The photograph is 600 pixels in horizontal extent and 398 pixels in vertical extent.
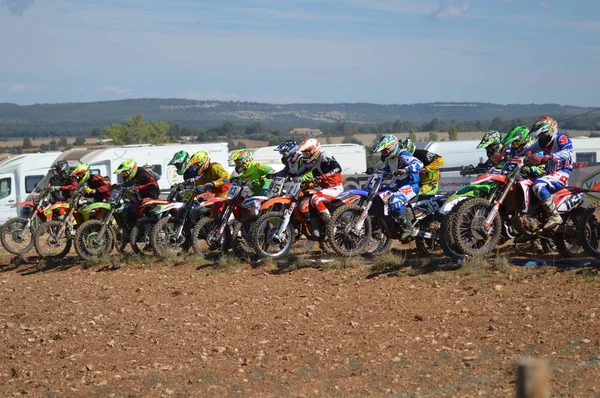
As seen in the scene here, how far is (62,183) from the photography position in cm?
1580

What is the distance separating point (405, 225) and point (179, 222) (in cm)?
401

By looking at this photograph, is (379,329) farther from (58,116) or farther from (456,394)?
(58,116)

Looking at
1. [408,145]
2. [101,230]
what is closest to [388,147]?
[408,145]

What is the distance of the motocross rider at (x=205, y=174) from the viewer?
13.9m

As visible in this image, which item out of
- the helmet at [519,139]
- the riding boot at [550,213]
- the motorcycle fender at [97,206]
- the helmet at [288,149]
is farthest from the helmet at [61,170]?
the riding boot at [550,213]

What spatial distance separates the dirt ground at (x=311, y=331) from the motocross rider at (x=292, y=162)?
1463mm

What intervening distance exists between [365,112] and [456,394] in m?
173

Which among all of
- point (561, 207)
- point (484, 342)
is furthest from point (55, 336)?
point (561, 207)

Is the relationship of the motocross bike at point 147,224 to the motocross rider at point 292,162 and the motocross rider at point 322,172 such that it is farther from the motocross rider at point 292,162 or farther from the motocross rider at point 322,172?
the motocross rider at point 322,172

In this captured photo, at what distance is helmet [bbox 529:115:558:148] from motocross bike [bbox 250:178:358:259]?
102 inches

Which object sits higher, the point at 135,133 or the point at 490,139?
the point at 490,139

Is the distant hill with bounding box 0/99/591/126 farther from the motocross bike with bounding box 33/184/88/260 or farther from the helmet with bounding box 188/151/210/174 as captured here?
the helmet with bounding box 188/151/210/174

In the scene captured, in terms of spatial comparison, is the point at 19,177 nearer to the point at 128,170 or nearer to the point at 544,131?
the point at 128,170

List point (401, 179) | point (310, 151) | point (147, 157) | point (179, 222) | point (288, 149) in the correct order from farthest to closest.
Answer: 1. point (147, 157)
2. point (179, 222)
3. point (288, 149)
4. point (310, 151)
5. point (401, 179)
